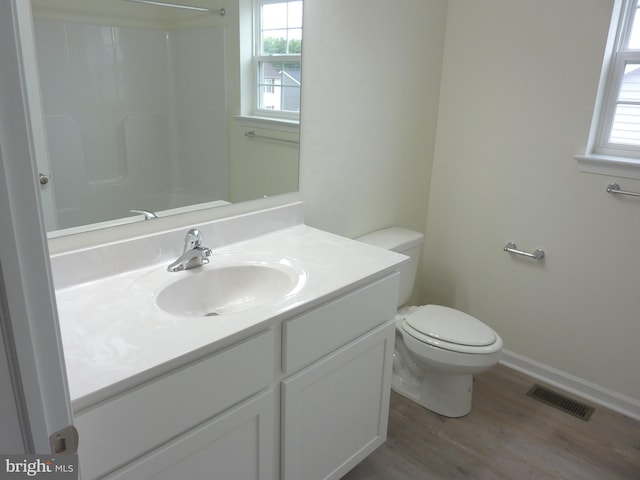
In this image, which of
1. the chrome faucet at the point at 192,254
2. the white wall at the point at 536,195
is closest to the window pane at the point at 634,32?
the white wall at the point at 536,195

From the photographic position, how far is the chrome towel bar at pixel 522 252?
2.33 metres

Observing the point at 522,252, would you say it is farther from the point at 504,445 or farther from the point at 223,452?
the point at 223,452

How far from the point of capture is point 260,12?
1.68 meters

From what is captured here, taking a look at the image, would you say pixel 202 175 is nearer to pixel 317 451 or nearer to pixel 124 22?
pixel 124 22

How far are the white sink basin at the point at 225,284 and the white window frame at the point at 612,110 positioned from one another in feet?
4.70

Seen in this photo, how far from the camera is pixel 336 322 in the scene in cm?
142

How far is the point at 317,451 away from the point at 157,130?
1.08 metres

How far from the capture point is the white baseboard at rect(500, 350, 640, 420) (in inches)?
86.5

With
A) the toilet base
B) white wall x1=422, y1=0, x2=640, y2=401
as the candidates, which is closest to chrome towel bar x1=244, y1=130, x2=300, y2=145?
white wall x1=422, y1=0, x2=640, y2=401

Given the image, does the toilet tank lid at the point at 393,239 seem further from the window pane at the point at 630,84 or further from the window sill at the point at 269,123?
the window pane at the point at 630,84

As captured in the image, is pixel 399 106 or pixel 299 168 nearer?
pixel 299 168

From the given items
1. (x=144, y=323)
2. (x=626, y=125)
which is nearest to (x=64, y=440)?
(x=144, y=323)

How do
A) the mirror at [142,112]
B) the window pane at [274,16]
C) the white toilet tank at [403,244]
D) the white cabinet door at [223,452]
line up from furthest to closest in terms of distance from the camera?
the white toilet tank at [403,244] < the window pane at [274,16] < the mirror at [142,112] < the white cabinet door at [223,452]

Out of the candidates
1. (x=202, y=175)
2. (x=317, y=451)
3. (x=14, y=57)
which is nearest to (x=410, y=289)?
(x=317, y=451)
